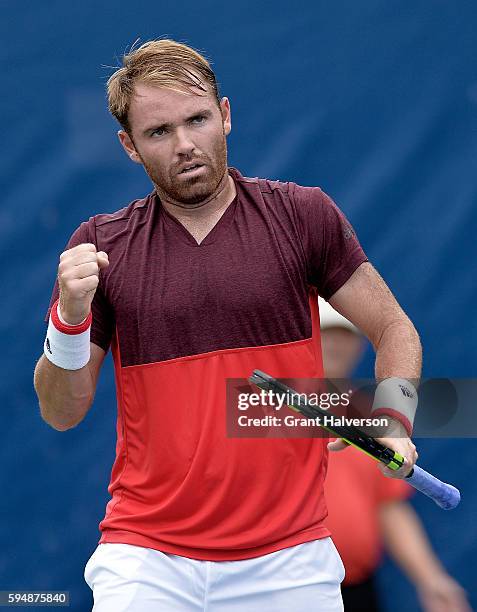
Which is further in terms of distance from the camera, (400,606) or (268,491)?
(400,606)

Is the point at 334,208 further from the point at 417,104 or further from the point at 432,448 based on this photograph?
the point at 432,448

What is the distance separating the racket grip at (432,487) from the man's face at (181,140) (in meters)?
0.75

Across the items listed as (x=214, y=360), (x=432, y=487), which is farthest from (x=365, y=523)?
(x=214, y=360)

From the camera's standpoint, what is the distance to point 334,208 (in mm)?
2605

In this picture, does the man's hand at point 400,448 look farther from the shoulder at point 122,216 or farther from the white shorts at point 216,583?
the shoulder at point 122,216

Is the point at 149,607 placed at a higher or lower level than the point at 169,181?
lower

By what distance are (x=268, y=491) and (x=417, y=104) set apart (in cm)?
139

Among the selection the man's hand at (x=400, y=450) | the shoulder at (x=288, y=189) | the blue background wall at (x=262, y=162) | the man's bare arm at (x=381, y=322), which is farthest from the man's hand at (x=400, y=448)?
the blue background wall at (x=262, y=162)

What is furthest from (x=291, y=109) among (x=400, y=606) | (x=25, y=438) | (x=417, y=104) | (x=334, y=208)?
(x=400, y=606)

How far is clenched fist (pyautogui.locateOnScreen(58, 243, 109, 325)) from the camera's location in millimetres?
2314

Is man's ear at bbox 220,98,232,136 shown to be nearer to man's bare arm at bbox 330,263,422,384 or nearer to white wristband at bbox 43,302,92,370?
man's bare arm at bbox 330,263,422,384

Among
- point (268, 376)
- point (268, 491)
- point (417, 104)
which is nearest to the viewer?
point (268, 376)

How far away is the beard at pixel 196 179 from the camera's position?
255 cm

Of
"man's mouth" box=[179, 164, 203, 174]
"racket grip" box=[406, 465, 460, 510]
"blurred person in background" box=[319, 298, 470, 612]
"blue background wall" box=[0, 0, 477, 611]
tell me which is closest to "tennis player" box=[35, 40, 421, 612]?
"man's mouth" box=[179, 164, 203, 174]
